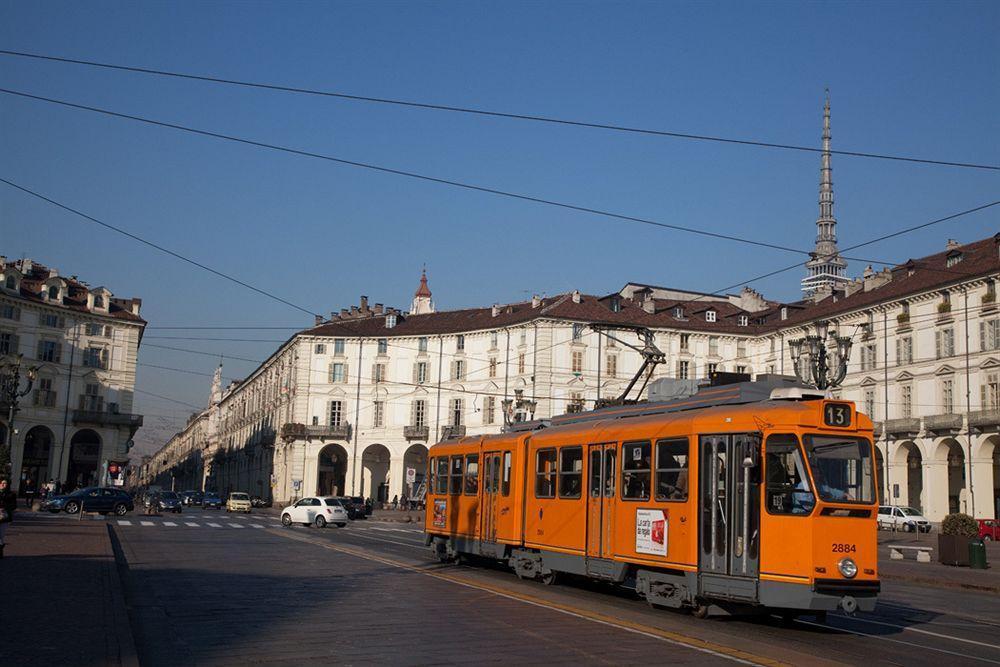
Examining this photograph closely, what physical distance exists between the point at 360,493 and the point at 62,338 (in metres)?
25.9

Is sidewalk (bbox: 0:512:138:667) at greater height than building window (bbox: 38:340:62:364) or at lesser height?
lesser

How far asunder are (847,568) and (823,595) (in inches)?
20.4

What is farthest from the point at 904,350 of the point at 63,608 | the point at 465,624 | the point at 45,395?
the point at 45,395

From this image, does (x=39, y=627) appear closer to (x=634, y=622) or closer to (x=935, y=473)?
(x=634, y=622)

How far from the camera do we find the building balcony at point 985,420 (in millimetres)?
52781

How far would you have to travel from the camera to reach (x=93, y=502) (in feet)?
165

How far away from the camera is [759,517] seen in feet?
45.4

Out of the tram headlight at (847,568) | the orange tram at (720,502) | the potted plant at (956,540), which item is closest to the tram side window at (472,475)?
the orange tram at (720,502)

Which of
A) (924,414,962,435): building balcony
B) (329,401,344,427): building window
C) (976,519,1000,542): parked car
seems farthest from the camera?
(329,401,344,427): building window

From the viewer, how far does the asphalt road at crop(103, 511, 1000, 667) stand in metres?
11.3

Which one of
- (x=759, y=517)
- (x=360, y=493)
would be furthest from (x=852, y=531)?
(x=360, y=493)

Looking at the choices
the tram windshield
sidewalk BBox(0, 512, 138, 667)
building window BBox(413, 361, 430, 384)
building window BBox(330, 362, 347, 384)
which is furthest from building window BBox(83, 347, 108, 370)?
the tram windshield

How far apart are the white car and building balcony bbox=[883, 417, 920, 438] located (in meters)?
33.5

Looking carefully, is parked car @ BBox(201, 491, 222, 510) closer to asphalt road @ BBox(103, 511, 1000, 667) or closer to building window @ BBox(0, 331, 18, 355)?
building window @ BBox(0, 331, 18, 355)
